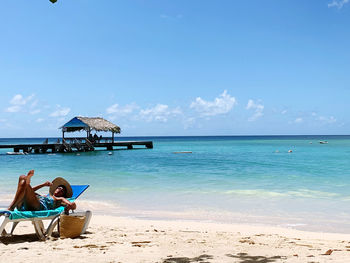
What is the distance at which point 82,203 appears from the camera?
370 inches

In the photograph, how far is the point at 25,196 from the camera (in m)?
4.98

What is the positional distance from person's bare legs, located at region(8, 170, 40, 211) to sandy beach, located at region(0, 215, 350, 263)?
50 centimetres

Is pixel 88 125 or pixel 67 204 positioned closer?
pixel 67 204

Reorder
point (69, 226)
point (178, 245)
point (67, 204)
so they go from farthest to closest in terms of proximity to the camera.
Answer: point (67, 204) → point (69, 226) → point (178, 245)

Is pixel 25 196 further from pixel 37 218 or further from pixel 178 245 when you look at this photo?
pixel 178 245

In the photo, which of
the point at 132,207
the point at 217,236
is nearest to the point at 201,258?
the point at 217,236

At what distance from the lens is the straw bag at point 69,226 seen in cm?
514

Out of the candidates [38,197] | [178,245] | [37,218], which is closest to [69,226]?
[37,218]

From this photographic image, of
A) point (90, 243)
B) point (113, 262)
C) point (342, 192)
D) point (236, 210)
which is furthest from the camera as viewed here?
point (342, 192)

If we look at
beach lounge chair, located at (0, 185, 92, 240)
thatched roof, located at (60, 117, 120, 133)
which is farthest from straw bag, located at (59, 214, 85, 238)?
thatched roof, located at (60, 117, 120, 133)

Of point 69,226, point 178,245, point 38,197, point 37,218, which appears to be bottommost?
point 178,245

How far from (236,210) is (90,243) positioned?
4.36m

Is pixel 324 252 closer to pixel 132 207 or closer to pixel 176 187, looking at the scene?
pixel 132 207

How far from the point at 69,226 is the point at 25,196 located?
741 millimetres
